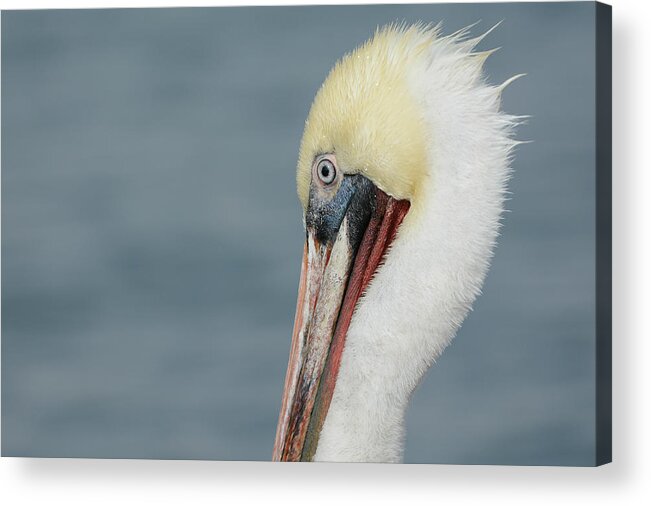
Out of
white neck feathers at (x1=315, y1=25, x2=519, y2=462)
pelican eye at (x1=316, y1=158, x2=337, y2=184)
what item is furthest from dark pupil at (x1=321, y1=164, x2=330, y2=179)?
white neck feathers at (x1=315, y1=25, x2=519, y2=462)

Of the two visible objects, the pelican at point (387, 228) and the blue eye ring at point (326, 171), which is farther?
the blue eye ring at point (326, 171)

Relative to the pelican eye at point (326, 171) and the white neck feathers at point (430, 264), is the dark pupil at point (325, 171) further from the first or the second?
the white neck feathers at point (430, 264)

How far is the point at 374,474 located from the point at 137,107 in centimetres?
133

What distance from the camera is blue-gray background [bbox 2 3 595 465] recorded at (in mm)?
4340

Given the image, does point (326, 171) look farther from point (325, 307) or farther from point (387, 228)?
point (325, 307)

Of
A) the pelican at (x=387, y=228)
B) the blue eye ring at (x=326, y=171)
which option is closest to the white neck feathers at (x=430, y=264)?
the pelican at (x=387, y=228)

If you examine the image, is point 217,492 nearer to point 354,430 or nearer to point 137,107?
point 354,430

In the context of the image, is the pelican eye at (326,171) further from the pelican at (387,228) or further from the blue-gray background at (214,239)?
the blue-gray background at (214,239)

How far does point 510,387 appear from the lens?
4.36 meters

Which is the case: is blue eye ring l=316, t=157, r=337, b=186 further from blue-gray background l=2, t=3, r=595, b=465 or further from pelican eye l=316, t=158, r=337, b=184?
blue-gray background l=2, t=3, r=595, b=465

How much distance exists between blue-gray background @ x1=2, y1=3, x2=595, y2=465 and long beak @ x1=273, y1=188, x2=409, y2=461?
0.09 meters

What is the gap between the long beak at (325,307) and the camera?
14.2 feet

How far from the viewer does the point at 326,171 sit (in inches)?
172

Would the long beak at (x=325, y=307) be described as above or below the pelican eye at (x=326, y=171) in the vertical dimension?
below
